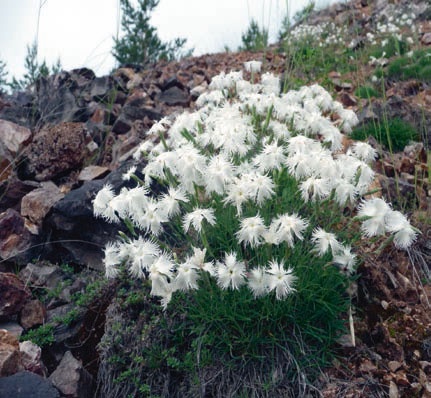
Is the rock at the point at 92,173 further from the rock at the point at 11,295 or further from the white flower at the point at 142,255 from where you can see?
the white flower at the point at 142,255

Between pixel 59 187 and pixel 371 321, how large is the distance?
11.3 ft

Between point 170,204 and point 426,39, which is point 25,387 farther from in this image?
point 426,39

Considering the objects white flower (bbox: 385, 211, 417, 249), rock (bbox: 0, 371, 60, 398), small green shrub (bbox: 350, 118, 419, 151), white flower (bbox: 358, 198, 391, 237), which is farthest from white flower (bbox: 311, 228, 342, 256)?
small green shrub (bbox: 350, 118, 419, 151)

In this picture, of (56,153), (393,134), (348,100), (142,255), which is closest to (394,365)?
(142,255)

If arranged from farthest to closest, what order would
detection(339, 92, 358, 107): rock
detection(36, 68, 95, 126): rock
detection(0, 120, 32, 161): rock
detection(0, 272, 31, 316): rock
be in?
1. detection(36, 68, 95, 126): rock
2. detection(339, 92, 358, 107): rock
3. detection(0, 120, 32, 161): rock
4. detection(0, 272, 31, 316): rock

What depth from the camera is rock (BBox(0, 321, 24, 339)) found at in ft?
12.0

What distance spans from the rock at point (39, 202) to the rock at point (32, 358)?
4.84ft

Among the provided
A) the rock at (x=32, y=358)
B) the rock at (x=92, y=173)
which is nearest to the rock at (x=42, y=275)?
the rock at (x=32, y=358)

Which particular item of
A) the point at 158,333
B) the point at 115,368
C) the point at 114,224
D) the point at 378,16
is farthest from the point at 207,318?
the point at 378,16

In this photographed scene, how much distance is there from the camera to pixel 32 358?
11.0 feet

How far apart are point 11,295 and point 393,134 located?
408cm

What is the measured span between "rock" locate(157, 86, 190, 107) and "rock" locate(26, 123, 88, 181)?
1.71m

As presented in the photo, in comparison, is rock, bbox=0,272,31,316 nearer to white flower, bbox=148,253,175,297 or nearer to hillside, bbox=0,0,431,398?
hillside, bbox=0,0,431,398

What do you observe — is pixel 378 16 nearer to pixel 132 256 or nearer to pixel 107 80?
pixel 107 80
